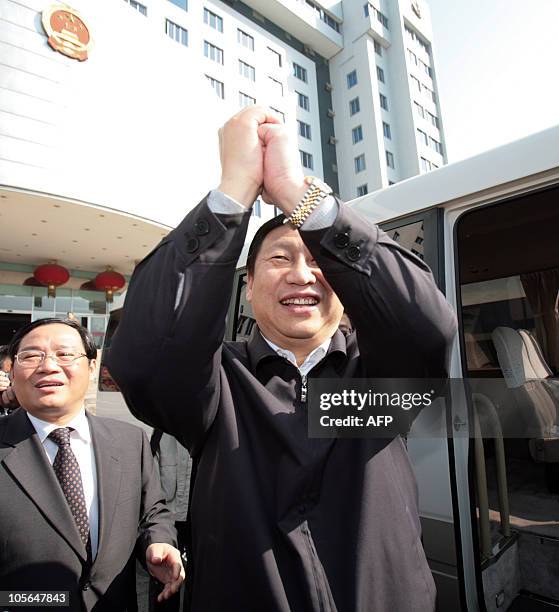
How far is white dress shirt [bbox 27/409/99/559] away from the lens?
1.60 meters

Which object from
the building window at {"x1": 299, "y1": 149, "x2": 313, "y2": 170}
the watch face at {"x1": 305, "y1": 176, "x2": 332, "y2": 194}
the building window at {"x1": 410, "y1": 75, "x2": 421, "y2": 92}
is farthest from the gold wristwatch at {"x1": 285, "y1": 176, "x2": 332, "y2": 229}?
the building window at {"x1": 410, "y1": 75, "x2": 421, "y2": 92}

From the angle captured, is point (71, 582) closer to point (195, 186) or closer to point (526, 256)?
point (526, 256)

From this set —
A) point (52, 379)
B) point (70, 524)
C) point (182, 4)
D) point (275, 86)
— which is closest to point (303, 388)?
point (70, 524)

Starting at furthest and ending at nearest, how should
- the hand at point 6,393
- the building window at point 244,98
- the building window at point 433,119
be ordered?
the building window at point 433,119 < the building window at point 244,98 < the hand at point 6,393

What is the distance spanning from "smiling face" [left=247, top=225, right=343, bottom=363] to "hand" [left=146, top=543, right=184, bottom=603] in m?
0.98

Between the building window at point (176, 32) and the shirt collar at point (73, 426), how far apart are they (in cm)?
2729

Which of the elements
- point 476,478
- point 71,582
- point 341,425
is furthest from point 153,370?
point 476,478

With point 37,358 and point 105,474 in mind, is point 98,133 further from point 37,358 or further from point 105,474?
point 105,474

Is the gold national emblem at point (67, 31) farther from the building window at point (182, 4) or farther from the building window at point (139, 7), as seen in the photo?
the building window at point (182, 4)

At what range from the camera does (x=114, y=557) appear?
153cm

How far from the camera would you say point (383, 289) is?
856 mm

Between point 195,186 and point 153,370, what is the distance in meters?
15.5

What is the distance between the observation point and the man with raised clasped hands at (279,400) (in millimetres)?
836

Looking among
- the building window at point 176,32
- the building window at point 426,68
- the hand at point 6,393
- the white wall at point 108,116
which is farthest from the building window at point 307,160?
the hand at point 6,393
